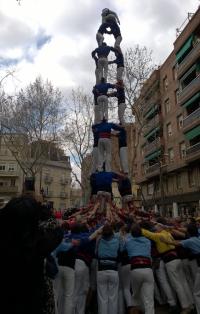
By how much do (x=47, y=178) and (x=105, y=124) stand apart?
52.7 meters

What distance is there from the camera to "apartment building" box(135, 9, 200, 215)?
3036cm

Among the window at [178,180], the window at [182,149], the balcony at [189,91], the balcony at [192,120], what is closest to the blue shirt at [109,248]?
the balcony at [192,120]

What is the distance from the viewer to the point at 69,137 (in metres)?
29.2

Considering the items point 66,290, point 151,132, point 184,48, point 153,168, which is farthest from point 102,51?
point 151,132

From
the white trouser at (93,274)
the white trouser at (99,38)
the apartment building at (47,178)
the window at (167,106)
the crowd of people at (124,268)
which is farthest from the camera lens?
the apartment building at (47,178)

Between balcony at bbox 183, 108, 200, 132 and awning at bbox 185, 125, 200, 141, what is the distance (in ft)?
1.40

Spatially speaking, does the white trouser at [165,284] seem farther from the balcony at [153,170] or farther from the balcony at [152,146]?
the balcony at [153,170]

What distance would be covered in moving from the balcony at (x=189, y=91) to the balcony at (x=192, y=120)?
75.4 inches

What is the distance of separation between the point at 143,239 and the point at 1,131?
66.9 ft

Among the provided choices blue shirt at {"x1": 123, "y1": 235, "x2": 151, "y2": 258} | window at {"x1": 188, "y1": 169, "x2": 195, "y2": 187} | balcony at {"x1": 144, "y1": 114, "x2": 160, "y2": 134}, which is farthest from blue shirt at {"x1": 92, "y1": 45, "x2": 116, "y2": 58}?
balcony at {"x1": 144, "y1": 114, "x2": 160, "y2": 134}

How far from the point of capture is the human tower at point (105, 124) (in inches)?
481

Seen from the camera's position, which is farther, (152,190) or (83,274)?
(152,190)

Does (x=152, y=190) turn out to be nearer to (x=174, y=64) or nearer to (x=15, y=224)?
(x=174, y=64)

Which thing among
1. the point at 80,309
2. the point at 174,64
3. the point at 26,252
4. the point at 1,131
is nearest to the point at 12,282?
the point at 26,252
